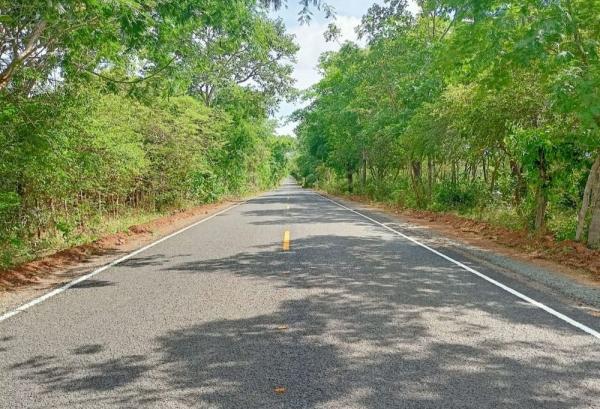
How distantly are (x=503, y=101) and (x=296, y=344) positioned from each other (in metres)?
11.1

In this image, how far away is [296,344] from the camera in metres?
4.54

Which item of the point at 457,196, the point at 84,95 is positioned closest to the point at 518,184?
the point at 457,196

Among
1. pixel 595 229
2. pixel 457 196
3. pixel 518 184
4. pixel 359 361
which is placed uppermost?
pixel 518 184

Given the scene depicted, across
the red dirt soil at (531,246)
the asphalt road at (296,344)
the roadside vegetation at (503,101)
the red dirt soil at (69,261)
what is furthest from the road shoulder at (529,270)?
the red dirt soil at (69,261)

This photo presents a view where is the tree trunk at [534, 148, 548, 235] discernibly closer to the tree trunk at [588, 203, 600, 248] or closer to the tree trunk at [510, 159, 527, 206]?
the tree trunk at [588, 203, 600, 248]

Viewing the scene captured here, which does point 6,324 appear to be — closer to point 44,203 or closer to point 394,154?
point 44,203

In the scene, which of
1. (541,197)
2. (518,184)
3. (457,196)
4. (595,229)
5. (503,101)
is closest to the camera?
(595,229)

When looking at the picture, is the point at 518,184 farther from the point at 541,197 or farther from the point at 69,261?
the point at 69,261

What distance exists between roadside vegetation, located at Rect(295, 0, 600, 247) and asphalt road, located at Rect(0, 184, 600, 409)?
4.37 m

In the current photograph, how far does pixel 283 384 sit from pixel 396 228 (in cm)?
1227

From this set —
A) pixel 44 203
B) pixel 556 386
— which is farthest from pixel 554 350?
pixel 44 203

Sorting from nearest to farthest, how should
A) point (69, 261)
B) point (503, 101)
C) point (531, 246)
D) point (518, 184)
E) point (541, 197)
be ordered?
point (69, 261) < point (531, 246) < point (541, 197) < point (503, 101) < point (518, 184)

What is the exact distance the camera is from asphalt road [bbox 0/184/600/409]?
11.5ft

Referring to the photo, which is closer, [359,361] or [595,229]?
[359,361]
